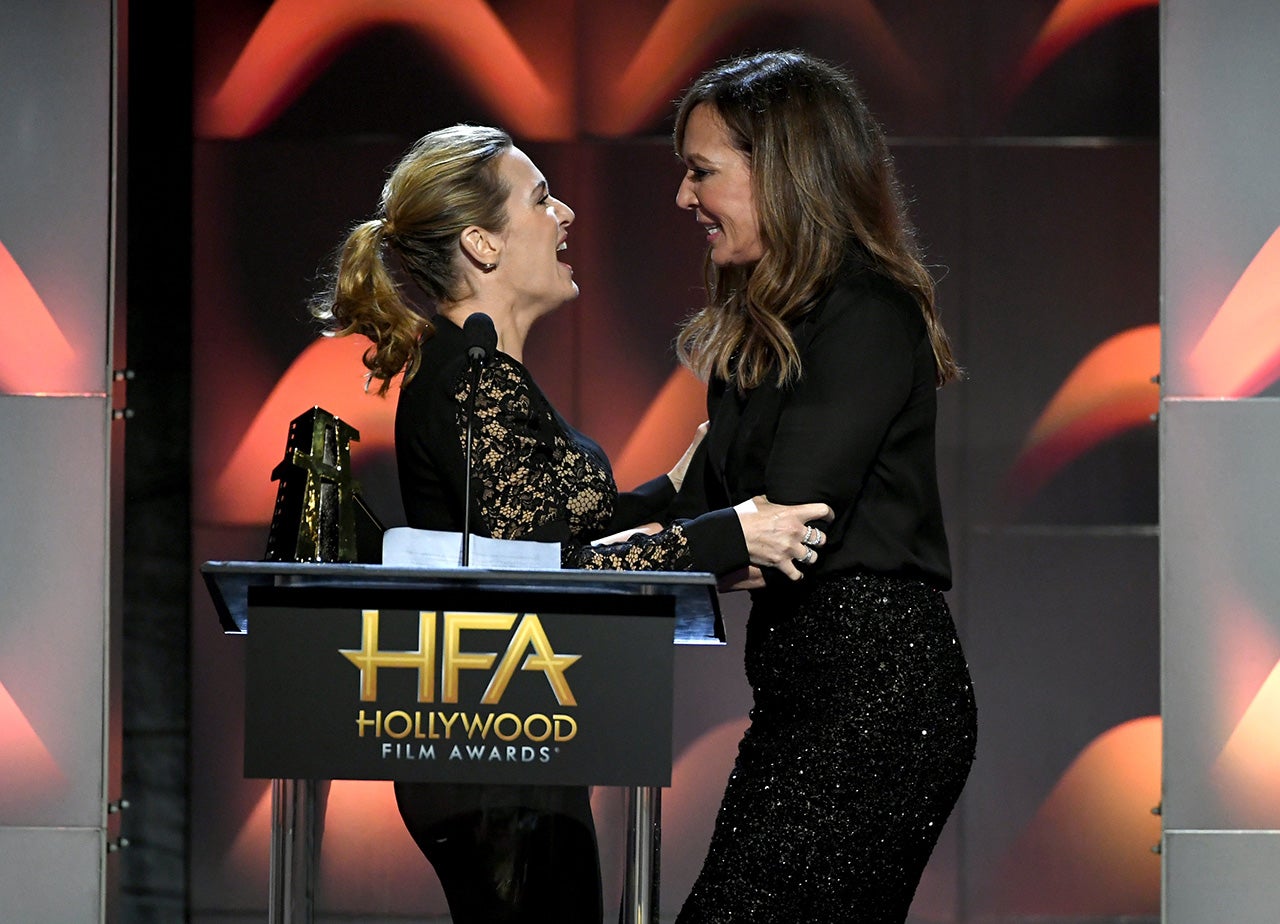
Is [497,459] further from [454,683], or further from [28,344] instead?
[28,344]

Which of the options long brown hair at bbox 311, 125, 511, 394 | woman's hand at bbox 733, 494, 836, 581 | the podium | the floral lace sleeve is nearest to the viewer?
the podium

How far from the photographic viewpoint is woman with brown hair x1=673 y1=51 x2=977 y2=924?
221cm

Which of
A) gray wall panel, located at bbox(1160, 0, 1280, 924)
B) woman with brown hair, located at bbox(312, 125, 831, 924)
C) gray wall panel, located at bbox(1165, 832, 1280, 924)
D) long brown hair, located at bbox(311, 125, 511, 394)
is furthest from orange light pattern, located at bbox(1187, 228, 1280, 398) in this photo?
long brown hair, located at bbox(311, 125, 511, 394)

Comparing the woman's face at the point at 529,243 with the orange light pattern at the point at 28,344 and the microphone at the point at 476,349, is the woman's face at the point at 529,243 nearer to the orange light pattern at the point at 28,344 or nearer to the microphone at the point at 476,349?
the microphone at the point at 476,349

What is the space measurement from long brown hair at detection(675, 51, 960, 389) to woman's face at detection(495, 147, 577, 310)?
0.64 metres

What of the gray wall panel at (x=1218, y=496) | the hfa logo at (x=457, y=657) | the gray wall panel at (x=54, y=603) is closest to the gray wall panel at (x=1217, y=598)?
the gray wall panel at (x=1218, y=496)

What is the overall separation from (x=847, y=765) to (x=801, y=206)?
0.82 meters

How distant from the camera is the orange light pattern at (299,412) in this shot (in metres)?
4.41

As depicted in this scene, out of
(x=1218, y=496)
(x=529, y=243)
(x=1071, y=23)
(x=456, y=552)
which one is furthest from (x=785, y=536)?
(x=1071, y=23)

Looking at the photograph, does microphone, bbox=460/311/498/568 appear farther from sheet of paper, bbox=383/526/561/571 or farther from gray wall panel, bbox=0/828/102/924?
gray wall panel, bbox=0/828/102/924

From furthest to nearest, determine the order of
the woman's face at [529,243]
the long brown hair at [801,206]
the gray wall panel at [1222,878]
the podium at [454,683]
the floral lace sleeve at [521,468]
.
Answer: the gray wall panel at [1222,878] < the woman's face at [529,243] < the floral lace sleeve at [521,468] < the long brown hair at [801,206] < the podium at [454,683]

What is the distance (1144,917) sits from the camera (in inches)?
174

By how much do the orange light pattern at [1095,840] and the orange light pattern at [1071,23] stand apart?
189cm

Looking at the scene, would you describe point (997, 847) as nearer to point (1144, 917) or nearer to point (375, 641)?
point (1144, 917)
